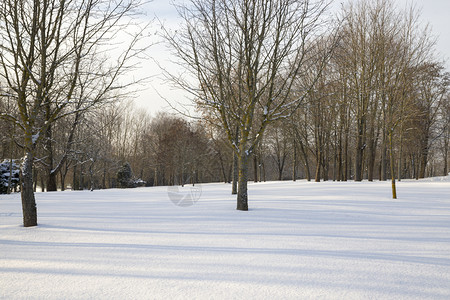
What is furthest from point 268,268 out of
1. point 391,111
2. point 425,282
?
point 391,111

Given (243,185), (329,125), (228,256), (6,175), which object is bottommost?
(228,256)

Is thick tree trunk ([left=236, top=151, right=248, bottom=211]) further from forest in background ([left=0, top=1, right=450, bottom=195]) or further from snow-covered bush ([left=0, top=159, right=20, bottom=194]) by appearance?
snow-covered bush ([left=0, top=159, right=20, bottom=194])

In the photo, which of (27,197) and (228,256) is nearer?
(228,256)

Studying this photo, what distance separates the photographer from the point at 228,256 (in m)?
4.58

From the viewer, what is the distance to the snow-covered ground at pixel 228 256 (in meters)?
3.37

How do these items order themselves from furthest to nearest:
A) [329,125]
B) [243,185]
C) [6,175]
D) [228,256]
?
Answer: [329,125], [6,175], [243,185], [228,256]

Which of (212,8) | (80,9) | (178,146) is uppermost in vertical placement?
(212,8)

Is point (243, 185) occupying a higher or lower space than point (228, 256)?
higher

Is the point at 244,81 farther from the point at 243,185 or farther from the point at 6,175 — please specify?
A: the point at 6,175

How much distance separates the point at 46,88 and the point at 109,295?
5814 millimetres

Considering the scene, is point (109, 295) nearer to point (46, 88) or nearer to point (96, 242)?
point (96, 242)

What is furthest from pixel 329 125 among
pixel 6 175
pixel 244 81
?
pixel 6 175

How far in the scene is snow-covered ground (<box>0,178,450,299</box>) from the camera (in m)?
3.37

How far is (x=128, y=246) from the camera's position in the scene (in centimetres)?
513
